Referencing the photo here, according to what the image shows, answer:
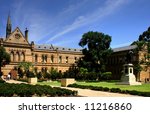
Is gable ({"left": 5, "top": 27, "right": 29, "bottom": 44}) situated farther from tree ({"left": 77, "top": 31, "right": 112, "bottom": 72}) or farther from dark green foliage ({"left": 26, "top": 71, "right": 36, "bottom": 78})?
tree ({"left": 77, "top": 31, "right": 112, "bottom": 72})

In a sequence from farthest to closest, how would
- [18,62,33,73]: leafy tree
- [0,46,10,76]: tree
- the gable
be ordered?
the gable < [18,62,33,73]: leafy tree < [0,46,10,76]: tree

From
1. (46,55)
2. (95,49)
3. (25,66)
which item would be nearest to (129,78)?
(95,49)

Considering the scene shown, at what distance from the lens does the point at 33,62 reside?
85.3 m

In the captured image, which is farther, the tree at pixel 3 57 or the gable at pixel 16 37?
the gable at pixel 16 37

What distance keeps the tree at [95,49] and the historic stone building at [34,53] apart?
13346mm

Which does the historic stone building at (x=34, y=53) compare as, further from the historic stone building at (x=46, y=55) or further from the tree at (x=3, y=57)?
the tree at (x=3, y=57)

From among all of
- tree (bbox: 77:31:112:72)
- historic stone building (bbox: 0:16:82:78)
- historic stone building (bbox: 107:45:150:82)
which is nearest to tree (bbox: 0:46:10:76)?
historic stone building (bbox: 0:16:82:78)

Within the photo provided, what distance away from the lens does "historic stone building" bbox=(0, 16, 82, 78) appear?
261 ft

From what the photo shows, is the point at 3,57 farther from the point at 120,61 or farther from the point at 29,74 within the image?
the point at 120,61

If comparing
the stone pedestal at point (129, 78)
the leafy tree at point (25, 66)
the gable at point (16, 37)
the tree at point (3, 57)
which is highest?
the gable at point (16, 37)

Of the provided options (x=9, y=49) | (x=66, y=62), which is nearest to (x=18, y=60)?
(x=9, y=49)

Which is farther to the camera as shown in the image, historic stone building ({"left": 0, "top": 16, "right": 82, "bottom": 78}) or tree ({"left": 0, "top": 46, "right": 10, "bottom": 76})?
historic stone building ({"left": 0, "top": 16, "right": 82, "bottom": 78})

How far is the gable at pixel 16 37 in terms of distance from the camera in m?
79.7

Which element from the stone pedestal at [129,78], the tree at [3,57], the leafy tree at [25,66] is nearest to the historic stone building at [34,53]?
the leafy tree at [25,66]
